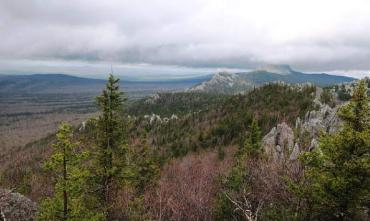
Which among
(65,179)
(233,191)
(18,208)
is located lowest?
(18,208)

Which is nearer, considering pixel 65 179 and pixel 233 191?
pixel 65 179

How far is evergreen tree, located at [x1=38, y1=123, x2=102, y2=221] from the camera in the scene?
15188 mm

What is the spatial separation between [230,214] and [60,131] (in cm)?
998

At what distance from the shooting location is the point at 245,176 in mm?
22250

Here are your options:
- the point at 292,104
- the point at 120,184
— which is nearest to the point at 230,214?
the point at 120,184

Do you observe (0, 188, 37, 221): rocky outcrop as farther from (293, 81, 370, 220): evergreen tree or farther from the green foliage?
(293, 81, 370, 220): evergreen tree

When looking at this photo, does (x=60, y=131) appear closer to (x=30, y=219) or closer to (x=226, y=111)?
(x=30, y=219)

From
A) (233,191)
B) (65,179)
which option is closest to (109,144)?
(65,179)

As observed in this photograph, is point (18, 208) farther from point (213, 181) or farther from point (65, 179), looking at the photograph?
point (213, 181)

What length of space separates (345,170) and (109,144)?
1240cm

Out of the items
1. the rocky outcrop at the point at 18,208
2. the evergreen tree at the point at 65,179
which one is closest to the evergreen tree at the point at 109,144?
the rocky outcrop at the point at 18,208

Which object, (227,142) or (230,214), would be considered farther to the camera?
(227,142)

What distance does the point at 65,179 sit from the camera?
15383 millimetres

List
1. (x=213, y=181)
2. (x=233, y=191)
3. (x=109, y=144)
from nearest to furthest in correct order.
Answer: (x=109, y=144) < (x=233, y=191) < (x=213, y=181)
